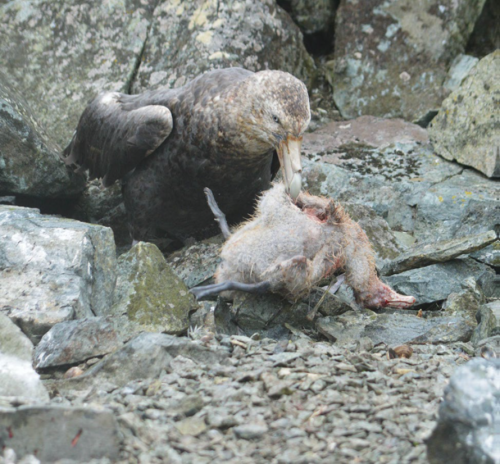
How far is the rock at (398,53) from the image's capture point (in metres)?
6.89

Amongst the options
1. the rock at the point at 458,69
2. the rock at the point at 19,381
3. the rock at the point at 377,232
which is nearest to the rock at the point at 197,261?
the rock at the point at 377,232

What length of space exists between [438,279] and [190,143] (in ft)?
6.44

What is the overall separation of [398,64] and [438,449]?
553cm

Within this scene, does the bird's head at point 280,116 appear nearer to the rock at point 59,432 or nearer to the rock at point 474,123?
the rock at point 474,123

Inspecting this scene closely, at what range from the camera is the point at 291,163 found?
4340 mm

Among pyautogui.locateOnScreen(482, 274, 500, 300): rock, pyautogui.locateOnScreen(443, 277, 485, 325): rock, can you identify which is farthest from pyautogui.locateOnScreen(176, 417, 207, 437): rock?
pyautogui.locateOnScreen(482, 274, 500, 300): rock

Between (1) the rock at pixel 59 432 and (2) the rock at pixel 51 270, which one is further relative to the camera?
(2) the rock at pixel 51 270

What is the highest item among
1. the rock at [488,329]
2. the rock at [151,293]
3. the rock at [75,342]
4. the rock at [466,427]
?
the rock at [466,427]

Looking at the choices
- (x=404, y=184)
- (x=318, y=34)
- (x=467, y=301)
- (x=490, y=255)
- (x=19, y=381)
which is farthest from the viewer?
(x=318, y=34)

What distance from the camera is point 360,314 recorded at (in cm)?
402

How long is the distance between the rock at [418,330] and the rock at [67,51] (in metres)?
Result: 3.81

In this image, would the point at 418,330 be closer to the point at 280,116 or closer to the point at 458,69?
the point at 280,116

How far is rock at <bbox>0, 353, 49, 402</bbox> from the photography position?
2.60 meters

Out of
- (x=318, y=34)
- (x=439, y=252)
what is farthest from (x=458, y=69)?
(x=439, y=252)
